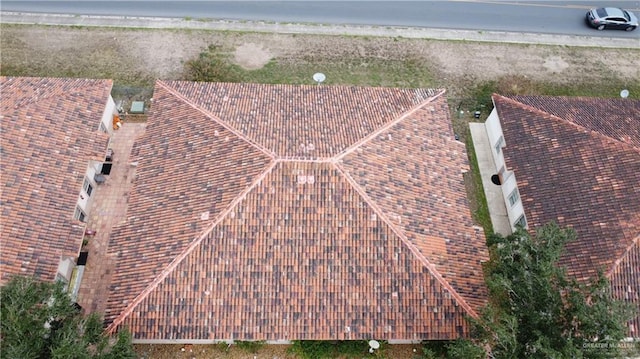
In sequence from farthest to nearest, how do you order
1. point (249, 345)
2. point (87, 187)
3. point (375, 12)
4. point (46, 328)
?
1. point (375, 12)
2. point (87, 187)
3. point (249, 345)
4. point (46, 328)

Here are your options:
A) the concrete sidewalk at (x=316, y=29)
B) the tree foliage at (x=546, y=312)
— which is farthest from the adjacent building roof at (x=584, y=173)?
the concrete sidewalk at (x=316, y=29)

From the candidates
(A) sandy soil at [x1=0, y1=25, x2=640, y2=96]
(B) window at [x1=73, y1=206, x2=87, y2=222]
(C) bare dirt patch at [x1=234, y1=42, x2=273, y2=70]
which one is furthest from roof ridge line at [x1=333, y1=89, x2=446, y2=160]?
(B) window at [x1=73, y1=206, x2=87, y2=222]

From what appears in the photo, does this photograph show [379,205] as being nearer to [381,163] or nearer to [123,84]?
[381,163]

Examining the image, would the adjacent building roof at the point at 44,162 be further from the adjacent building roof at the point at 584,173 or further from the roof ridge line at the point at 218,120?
the adjacent building roof at the point at 584,173

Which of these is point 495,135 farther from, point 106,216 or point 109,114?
point 109,114

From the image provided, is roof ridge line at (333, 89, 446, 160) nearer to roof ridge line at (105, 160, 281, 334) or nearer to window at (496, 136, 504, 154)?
roof ridge line at (105, 160, 281, 334)

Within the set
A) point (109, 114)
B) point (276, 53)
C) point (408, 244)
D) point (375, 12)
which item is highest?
point (375, 12)

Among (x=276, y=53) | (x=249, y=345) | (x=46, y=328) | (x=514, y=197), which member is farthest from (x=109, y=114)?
(x=514, y=197)
